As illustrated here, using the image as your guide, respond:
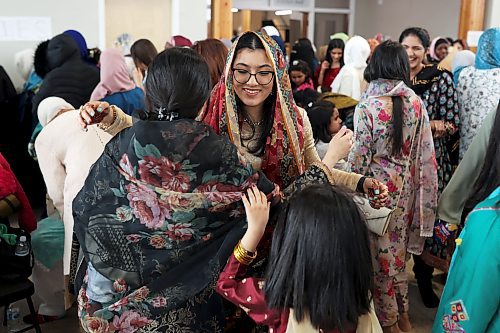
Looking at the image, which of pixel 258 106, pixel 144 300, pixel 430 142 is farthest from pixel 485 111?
pixel 144 300

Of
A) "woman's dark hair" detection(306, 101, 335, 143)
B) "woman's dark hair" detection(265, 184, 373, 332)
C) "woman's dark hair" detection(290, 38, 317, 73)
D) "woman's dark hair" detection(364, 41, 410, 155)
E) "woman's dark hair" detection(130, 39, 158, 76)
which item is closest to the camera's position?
"woman's dark hair" detection(265, 184, 373, 332)

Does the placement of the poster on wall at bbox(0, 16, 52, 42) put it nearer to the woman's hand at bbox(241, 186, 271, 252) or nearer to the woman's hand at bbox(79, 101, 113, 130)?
the woman's hand at bbox(79, 101, 113, 130)

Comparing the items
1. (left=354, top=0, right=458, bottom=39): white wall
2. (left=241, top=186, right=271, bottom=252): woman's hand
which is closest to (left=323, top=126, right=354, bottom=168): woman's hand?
(left=241, top=186, right=271, bottom=252): woman's hand

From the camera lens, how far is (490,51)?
3.55 metres

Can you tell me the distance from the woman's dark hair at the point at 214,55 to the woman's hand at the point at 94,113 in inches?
37.0

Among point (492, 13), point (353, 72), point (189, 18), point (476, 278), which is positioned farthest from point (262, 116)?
point (492, 13)

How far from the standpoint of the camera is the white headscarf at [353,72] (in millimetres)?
5020

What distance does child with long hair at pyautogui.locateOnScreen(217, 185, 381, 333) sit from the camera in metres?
1.34

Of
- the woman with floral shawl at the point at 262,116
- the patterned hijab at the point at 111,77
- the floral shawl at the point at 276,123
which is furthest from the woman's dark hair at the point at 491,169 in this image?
the patterned hijab at the point at 111,77

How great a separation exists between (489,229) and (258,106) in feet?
2.70

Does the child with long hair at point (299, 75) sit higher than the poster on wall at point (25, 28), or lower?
lower

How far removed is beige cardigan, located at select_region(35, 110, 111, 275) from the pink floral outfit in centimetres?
125

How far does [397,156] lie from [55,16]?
3.74 meters

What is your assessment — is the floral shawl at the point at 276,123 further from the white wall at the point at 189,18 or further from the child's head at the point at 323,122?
the white wall at the point at 189,18
